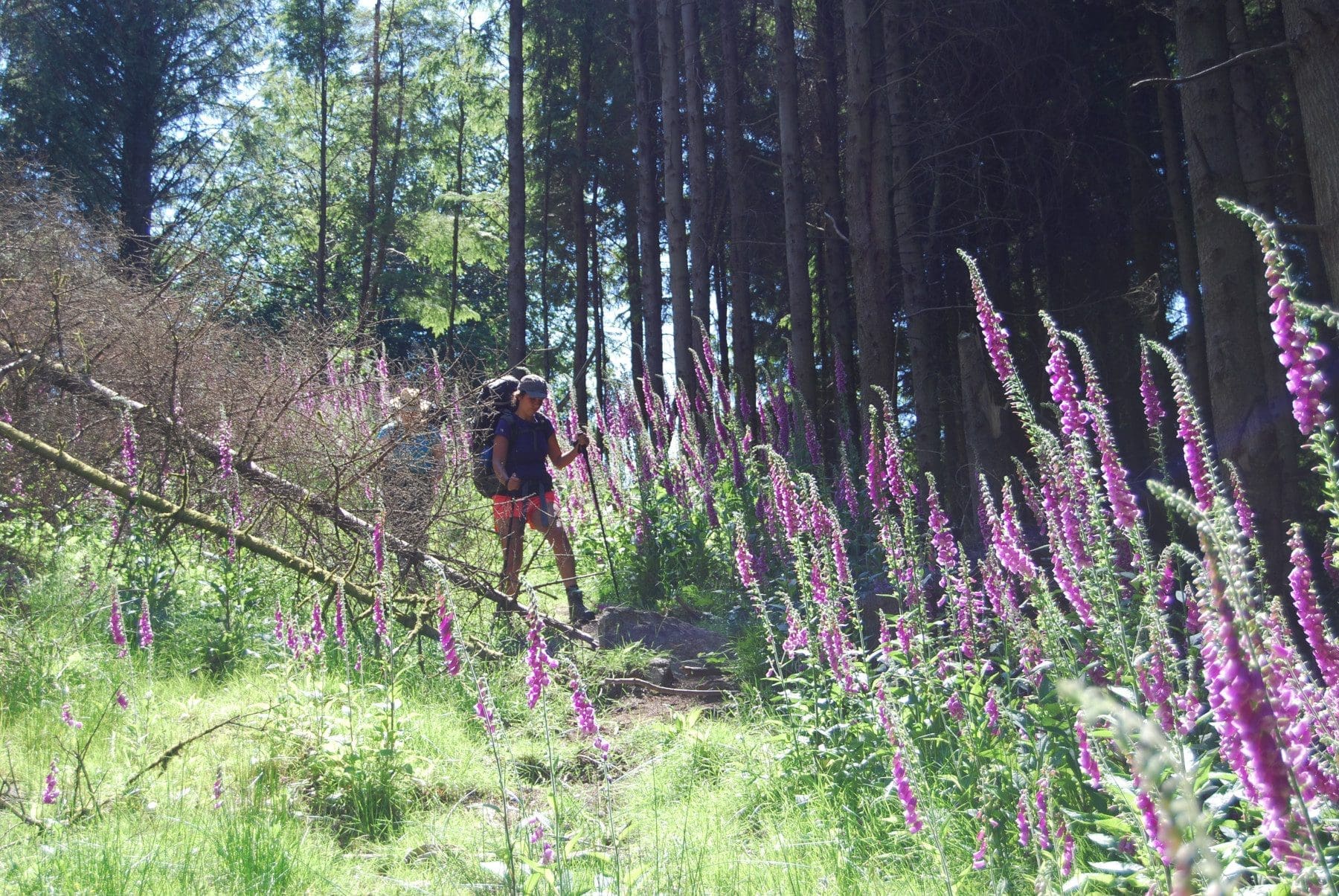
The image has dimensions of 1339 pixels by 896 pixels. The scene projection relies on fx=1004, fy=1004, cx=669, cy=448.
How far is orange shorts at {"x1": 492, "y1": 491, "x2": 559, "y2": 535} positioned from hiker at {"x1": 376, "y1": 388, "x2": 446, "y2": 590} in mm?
568

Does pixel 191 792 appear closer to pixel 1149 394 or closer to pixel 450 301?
pixel 1149 394

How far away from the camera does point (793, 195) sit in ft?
41.7

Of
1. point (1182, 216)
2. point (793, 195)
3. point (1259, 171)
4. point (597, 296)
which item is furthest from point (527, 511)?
point (597, 296)

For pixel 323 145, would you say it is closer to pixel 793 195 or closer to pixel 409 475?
pixel 793 195

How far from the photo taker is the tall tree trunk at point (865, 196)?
9883 mm

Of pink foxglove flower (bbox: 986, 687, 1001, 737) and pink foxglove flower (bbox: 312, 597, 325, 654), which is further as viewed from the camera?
pink foxglove flower (bbox: 312, 597, 325, 654)

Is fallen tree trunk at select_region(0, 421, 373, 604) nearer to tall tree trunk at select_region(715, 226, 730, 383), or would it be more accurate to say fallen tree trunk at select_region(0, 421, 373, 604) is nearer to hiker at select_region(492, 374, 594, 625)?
hiker at select_region(492, 374, 594, 625)

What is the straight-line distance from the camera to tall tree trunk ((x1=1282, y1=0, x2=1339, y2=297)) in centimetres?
550

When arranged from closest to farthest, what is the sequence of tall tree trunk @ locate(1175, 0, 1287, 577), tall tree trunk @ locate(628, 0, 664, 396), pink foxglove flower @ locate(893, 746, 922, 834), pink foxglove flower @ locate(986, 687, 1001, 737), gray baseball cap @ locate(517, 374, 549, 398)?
1. pink foxglove flower @ locate(893, 746, 922, 834)
2. pink foxglove flower @ locate(986, 687, 1001, 737)
3. tall tree trunk @ locate(1175, 0, 1287, 577)
4. gray baseball cap @ locate(517, 374, 549, 398)
5. tall tree trunk @ locate(628, 0, 664, 396)

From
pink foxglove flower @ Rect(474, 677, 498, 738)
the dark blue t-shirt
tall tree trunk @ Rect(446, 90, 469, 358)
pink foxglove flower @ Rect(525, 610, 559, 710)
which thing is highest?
tall tree trunk @ Rect(446, 90, 469, 358)

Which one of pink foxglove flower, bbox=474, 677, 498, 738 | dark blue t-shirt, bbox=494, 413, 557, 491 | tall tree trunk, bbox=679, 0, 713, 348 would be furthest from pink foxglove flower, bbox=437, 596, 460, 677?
tall tree trunk, bbox=679, 0, 713, 348

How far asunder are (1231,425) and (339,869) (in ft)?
20.6

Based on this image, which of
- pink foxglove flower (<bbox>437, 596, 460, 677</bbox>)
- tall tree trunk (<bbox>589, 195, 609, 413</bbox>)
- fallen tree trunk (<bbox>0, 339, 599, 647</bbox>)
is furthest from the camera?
tall tree trunk (<bbox>589, 195, 609, 413</bbox>)

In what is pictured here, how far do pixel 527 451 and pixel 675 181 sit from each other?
7453mm
